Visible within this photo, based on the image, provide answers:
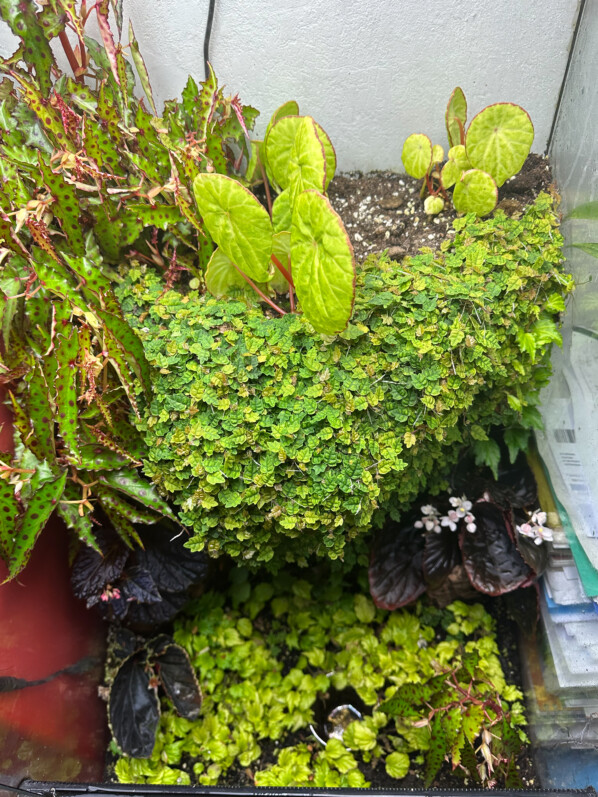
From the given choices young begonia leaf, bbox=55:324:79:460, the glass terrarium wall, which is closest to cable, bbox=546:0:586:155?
the glass terrarium wall

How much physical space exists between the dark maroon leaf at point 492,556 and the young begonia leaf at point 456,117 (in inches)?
41.5

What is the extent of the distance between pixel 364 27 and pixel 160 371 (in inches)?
42.7

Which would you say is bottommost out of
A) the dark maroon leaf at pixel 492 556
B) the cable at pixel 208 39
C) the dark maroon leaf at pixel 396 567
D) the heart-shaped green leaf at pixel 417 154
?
the dark maroon leaf at pixel 396 567

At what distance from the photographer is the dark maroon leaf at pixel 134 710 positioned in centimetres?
159

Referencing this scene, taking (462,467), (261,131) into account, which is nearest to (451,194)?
(261,131)

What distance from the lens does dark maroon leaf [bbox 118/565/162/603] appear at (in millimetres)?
1547

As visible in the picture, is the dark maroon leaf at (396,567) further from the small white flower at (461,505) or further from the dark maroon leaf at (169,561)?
the dark maroon leaf at (169,561)

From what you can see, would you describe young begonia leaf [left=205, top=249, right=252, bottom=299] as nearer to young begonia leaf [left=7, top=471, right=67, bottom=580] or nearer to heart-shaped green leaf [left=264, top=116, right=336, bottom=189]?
heart-shaped green leaf [left=264, top=116, right=336, bottom=189]

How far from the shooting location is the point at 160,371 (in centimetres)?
134

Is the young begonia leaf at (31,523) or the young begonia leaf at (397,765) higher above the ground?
the young begonia leaf at (31,523)

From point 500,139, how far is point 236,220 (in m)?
0.74

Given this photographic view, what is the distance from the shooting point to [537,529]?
1583 millimetres

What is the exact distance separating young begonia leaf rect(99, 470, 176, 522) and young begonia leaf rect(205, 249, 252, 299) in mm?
503

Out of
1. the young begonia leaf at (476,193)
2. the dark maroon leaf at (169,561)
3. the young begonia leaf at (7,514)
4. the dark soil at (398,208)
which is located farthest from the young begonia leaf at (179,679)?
the young begonia leaf at (476,193)
